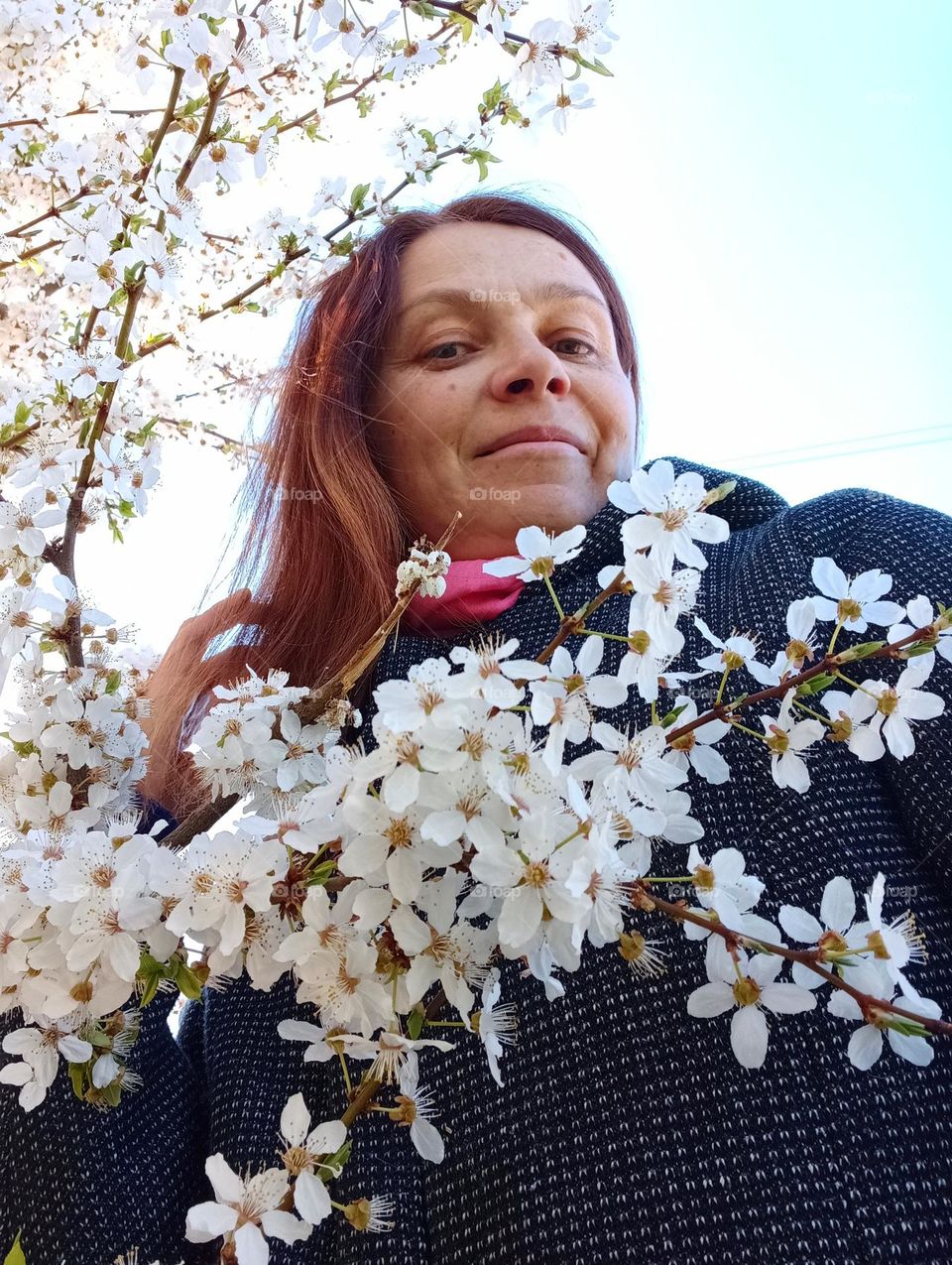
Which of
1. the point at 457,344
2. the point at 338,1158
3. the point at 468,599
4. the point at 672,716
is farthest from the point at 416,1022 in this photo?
the point at 457,344

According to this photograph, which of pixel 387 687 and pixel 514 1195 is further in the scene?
pixel 514 1195

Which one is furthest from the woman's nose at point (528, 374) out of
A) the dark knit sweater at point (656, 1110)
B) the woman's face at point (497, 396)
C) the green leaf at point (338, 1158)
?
the green leaf at point (338, 1158)

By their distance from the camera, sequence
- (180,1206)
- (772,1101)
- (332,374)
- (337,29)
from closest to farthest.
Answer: (772,1101), (180,1206), (337,29), (332,374)

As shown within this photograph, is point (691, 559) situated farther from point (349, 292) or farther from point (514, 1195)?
point (349, 292)

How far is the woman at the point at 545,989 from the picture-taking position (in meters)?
0.51

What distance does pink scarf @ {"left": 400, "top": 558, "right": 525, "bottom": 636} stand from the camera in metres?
0.84

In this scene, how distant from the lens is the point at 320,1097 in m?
0.67

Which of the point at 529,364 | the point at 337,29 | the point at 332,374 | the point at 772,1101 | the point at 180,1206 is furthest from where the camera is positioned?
the point at 332,374

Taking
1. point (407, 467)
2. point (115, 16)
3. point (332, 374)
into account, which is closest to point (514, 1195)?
point (407, 467)

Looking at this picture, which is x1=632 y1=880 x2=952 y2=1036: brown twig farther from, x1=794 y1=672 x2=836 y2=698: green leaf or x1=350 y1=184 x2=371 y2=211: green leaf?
x1=350 y1=184 x2=371 y2=211: green leaf

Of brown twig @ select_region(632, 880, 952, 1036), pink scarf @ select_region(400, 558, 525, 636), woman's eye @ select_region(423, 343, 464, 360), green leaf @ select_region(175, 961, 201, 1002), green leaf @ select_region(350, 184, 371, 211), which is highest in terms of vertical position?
green leaf @ select_region(350, 184, 371, 211)

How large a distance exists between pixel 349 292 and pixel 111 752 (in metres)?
0.70

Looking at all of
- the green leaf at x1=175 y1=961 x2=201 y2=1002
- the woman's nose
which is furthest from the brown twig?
the woman's nose

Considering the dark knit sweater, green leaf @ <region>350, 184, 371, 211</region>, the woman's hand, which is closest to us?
the dark knit sweater
